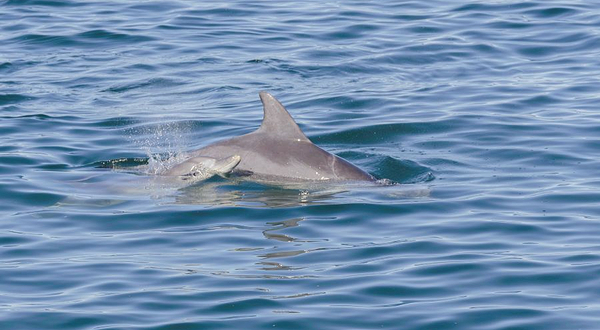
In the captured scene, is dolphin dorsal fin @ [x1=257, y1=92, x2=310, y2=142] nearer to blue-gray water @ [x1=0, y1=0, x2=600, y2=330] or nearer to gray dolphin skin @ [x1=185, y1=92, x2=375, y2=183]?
gray dolphin skin @ [x1=185, y1=92, x2=375, y2=183]

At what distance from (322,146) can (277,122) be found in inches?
98.5

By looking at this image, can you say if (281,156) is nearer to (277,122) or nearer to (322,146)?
(277,122)

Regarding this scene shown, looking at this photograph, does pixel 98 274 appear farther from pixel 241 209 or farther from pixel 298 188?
pixel 298 188

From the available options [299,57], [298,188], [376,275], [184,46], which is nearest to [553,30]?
[299,57]

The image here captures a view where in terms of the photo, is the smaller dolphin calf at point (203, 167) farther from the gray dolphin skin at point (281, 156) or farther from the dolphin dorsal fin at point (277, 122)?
the dolphin dorsal fin at point (277, 122)

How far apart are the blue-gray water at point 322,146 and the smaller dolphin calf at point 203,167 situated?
212 mm

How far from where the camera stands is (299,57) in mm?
22234

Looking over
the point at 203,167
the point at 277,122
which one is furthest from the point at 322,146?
the point at 203,167

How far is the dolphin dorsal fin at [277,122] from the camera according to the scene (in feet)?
45.7

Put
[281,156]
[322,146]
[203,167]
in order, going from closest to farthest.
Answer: [203,167] < [281,156] < [322,146]

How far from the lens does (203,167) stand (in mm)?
14047

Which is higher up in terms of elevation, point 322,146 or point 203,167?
point 203,167

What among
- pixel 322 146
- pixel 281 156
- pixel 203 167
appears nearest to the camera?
pixel 203 167

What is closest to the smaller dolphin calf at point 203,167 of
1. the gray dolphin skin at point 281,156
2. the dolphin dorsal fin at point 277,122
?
the gray dolphin skin at point 281,156
